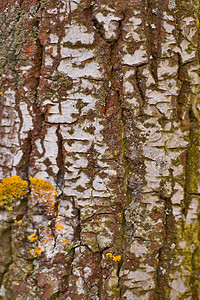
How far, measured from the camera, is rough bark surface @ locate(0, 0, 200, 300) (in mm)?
1121

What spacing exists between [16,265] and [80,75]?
0.81 meters

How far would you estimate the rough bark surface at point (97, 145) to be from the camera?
112cm

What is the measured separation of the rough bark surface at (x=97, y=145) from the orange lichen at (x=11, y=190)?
0.09 feet

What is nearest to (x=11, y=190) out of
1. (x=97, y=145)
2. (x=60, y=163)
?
(x=60, y=163)

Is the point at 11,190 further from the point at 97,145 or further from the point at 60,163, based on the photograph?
the point at 97,145

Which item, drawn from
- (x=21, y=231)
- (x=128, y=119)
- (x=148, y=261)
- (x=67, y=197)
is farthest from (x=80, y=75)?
(x=148, y=261)

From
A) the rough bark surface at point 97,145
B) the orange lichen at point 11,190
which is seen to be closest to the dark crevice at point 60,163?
the rough bark surface at point 97,145

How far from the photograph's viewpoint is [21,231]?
3.78 ft

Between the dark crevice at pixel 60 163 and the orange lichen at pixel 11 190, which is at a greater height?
the dark crevice at pixel 60 163

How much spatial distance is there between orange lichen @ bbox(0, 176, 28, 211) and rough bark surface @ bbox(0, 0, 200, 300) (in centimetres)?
3

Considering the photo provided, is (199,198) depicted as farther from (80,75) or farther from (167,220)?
(80,75)

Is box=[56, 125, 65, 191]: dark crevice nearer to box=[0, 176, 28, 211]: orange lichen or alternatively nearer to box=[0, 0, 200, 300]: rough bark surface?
box=[0, 0, 200, 300]: rough bark surface

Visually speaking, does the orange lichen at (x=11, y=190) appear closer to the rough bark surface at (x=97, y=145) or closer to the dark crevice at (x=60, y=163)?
the rough bark surface at (x=97, y=145)

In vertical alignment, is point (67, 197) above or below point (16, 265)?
above
